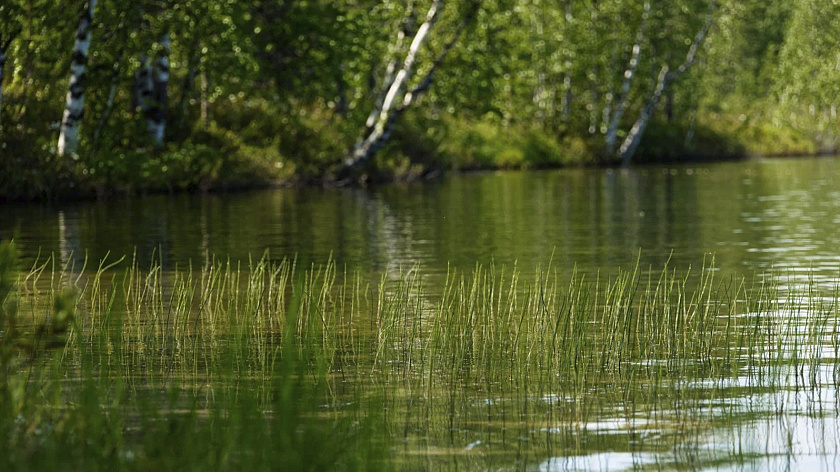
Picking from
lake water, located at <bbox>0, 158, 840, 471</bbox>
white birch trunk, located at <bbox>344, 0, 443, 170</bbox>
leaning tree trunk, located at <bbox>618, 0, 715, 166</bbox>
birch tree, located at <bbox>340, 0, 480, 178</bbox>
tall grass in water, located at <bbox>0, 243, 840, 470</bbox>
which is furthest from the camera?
leaning tree trunk, located at <bbox>618, 0, 715, 166</bbox>

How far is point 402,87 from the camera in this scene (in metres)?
35.3

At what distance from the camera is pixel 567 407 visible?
7.37m

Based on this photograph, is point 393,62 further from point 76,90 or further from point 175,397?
point 175,397

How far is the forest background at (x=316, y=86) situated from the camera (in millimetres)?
27938

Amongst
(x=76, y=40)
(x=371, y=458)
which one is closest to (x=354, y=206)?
(x=76, y=40)

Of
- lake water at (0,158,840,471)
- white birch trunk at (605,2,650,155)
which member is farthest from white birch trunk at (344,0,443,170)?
white birch trunk at (605,2,650,155)

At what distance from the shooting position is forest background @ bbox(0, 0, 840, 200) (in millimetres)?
27938

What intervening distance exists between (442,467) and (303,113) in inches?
1266

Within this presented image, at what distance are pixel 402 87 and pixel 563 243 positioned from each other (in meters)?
17.6

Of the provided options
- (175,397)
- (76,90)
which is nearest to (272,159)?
(76,90)

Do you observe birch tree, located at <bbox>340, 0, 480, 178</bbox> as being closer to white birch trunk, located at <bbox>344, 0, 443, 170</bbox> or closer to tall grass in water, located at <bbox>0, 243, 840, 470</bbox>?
white birch trunk, located at <bbox>344, 0, 443, 170</bbox>

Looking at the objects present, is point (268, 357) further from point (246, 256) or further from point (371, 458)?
point (246, 256)

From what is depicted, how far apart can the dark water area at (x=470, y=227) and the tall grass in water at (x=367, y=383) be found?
3.63ft

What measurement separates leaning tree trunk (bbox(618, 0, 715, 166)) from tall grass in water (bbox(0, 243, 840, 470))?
143 ft
